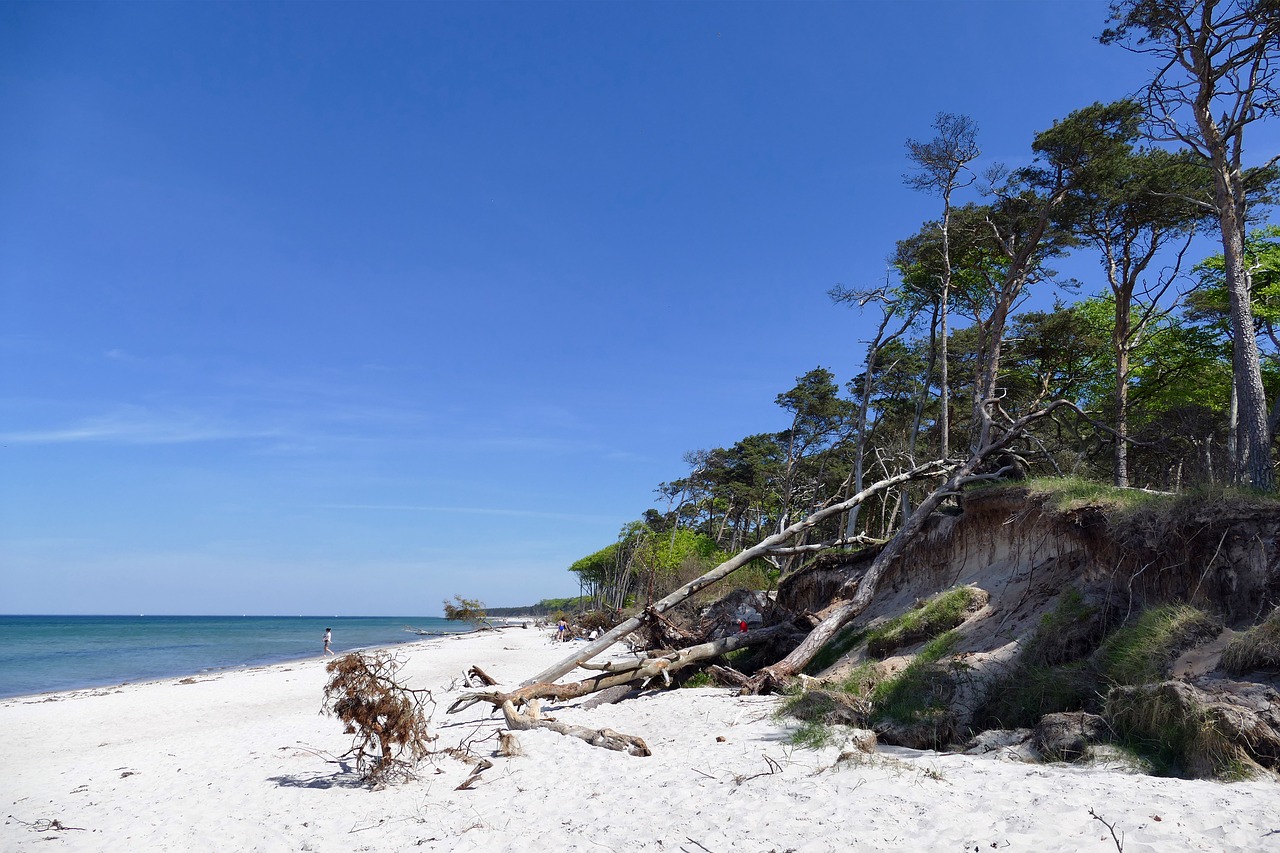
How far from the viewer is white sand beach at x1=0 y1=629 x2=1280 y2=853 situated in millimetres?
5207

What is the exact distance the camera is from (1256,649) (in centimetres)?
673

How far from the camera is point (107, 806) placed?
8602mm

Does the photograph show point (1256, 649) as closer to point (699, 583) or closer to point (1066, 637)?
point (1066, 637)

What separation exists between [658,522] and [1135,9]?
47741mm

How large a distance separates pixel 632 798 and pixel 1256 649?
6073 millimetres

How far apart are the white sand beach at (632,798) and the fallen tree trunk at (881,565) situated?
1.63m

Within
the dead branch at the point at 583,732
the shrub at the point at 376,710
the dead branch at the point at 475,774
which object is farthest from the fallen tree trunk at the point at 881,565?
the shrub at the point at 376,710

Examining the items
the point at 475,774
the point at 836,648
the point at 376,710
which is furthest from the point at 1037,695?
the point at 376,710

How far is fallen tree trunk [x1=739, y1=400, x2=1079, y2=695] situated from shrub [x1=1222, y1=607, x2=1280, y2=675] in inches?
262

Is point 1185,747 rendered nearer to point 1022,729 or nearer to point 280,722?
point 1022,729

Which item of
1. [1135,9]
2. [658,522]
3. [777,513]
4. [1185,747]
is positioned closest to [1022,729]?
[1185,747]

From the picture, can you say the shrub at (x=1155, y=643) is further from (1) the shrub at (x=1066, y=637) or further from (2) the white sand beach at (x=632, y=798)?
(2) the white sand beach at (x=632, y=798)

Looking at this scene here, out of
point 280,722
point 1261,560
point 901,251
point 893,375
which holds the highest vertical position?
point 901,251

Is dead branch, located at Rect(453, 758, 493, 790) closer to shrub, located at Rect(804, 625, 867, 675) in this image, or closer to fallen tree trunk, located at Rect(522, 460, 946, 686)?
fallen tree trunk, located at Rect(522, 460, 946, 686)
